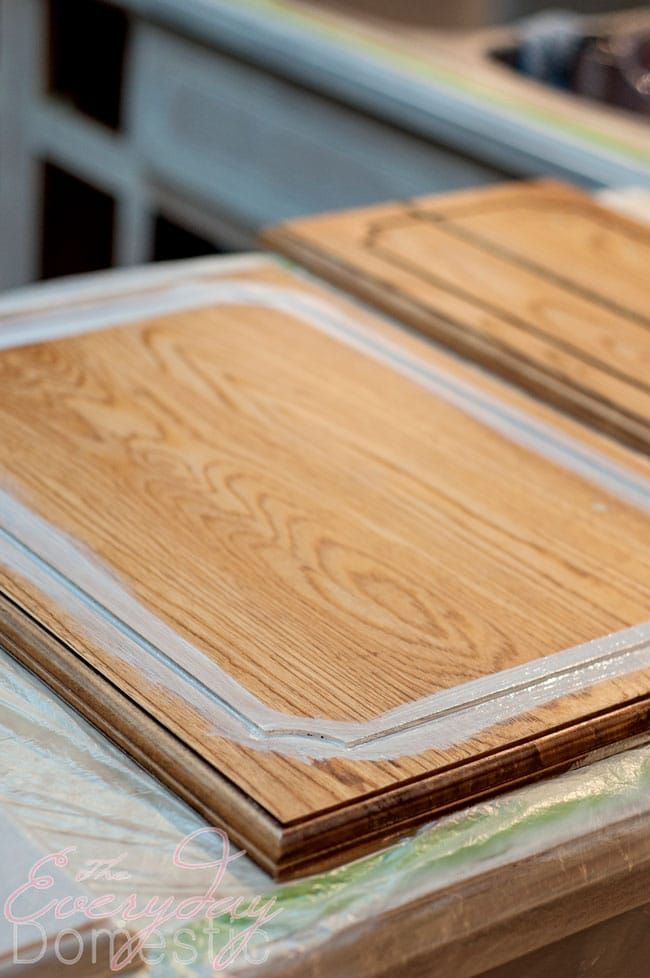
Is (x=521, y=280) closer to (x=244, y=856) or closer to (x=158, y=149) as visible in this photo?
(x=244, y=856)

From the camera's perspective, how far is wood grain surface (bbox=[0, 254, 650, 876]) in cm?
59

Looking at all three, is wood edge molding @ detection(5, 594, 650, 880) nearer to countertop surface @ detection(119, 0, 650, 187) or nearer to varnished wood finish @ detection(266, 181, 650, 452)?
varnished wood finish @ detection(266, 181, 650, 452)

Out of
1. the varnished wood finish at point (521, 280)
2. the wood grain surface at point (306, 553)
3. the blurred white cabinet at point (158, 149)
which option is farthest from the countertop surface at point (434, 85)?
the wood grain surface at point (306, 553)

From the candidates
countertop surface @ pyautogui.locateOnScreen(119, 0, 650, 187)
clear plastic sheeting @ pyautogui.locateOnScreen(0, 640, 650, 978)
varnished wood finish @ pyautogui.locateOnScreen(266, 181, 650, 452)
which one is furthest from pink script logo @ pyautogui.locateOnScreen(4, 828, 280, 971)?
countertop surface @ pyautogui.locateOnScreen(119, 0, 650, 187)

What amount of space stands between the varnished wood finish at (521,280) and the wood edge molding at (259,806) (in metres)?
0.32

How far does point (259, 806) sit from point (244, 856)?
21mm

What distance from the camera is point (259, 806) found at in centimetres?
56

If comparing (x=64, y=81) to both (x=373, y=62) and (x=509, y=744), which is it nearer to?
(x=373, y=62)

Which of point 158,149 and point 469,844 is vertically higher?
point 469,844

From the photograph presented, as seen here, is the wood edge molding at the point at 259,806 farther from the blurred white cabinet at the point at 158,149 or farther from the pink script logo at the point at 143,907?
the blurred white cabinet at the point at 158,149

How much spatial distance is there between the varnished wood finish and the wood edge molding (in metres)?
0.32

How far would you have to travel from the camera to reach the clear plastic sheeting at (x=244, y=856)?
1.76 ft

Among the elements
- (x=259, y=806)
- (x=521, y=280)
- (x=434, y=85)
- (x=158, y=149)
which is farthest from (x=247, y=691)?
(x=158, y=149)

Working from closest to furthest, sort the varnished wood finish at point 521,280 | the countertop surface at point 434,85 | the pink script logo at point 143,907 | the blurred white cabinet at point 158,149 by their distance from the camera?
the pink script logo at point 143,907 < the varnished wood finish at point 521,280 < the countertop surface at point 434,85 < the blurred white cabinet at point 158,149
